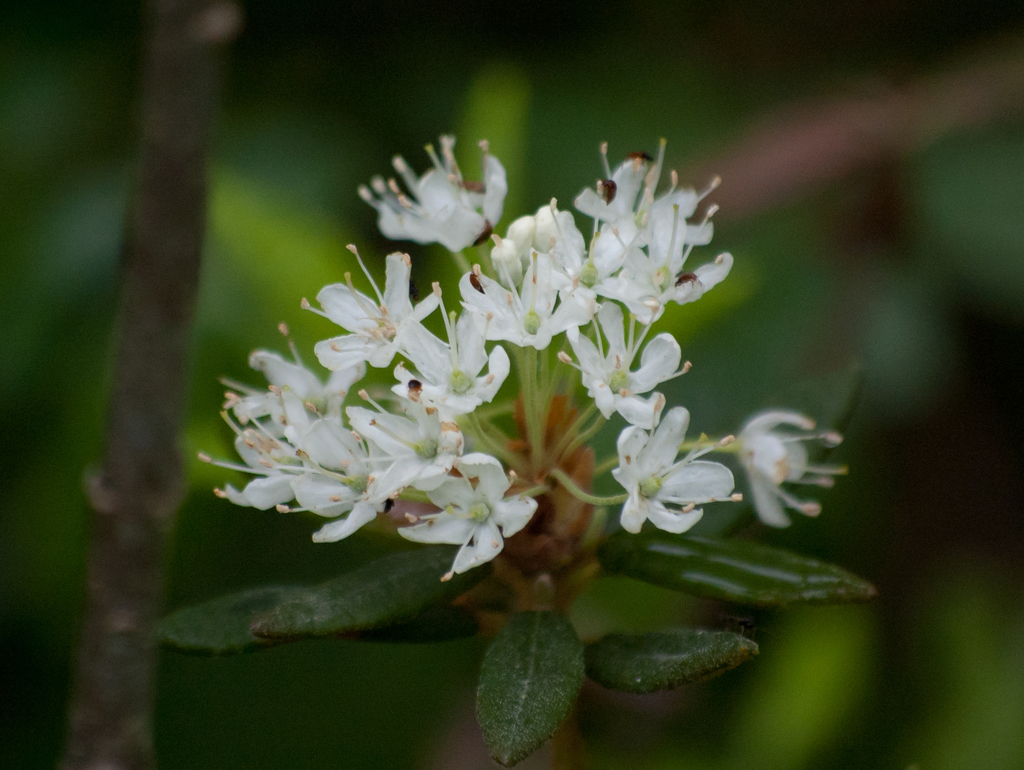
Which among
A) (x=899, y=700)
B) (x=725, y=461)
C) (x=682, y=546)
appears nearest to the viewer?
(x=682, y=546)

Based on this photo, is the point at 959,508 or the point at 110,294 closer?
the point at 110,294

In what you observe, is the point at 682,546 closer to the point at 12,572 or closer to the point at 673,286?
the point at 673,286

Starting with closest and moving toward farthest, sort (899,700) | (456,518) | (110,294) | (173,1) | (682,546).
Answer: (173,1) → (456,518) → (682,546) → (899,700) → (110,294)

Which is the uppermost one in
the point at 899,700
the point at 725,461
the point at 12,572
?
the point at 725,461

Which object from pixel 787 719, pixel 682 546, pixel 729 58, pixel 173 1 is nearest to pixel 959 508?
pixel 787 719

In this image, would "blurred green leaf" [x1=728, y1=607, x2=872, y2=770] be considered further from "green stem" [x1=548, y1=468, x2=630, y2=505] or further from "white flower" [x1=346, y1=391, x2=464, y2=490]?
"white flower" [x1=346, y1=391, x2=464, y2=490]

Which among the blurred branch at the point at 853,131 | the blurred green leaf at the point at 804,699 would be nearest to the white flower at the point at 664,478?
the blurred green leaf at the point at 804,699

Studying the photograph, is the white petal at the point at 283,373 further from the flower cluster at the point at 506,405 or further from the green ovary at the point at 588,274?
the green ovary at the point at 588,274

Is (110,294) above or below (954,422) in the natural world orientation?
above
